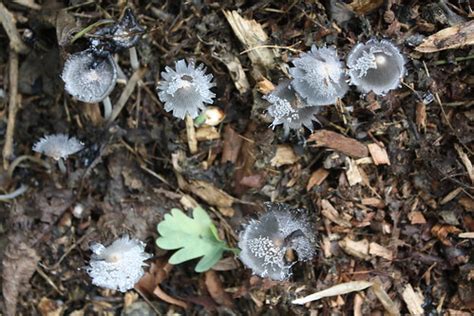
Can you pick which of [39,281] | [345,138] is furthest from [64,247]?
[345,138]

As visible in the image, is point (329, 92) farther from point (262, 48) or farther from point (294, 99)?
point (262, 48)

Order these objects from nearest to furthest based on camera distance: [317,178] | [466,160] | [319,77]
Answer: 1. [319,77]
2. [466,160]
3. [317,178]

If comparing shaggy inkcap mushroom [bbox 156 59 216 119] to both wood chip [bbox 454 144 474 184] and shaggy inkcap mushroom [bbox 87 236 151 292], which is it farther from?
wood chip [bbox 454 144 474 184]

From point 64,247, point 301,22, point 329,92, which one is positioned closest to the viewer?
point 329,92

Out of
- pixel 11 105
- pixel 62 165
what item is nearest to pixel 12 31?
pixel 11 105

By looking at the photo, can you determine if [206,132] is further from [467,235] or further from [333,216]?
[467,235]

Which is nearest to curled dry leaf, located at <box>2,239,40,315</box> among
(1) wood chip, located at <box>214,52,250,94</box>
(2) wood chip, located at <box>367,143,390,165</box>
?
(1) wood chip, located at <box>214,52,250,94</box>
